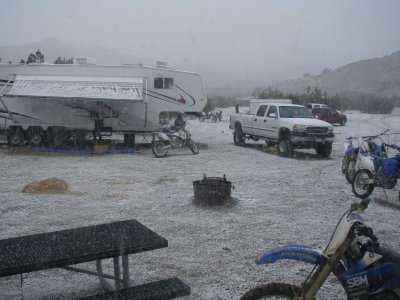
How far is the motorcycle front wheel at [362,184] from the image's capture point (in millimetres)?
8539

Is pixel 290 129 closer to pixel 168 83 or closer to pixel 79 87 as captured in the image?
pixel 168 83

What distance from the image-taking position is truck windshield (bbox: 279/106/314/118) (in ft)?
51.8

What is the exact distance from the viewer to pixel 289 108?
1609cm

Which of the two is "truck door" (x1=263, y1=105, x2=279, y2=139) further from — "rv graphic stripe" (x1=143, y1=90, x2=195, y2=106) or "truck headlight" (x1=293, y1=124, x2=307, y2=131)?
"rv graphic stripe" (x1=143, y1=90, x2=195, y2=106)

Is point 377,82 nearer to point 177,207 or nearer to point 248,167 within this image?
point 248,167

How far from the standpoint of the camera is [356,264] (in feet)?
10.4

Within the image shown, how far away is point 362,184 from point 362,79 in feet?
243

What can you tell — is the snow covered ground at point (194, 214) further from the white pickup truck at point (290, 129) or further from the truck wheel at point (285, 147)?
the white pickup truck at point (290, 129)

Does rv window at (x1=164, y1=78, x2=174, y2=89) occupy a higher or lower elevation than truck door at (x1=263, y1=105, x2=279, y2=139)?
higher

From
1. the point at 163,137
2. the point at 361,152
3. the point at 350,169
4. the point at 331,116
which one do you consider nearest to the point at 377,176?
the point at 361,152

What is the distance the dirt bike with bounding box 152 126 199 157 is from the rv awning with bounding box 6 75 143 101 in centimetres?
149

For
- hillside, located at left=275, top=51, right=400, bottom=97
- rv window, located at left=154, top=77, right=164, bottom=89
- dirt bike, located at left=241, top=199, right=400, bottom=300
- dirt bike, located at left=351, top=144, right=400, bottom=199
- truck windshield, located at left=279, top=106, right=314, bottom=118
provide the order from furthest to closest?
1. hillside, located at left=275, top=51, right=400, bottom=97
2. rv window, located at left=154, top=77, right=164, bottom=89
3. truck windshield, located at left=279, top=106, right=314, bottom=118
4. dirt bike, located at left=351, top=144, right=400, bottom=199
5. dirt bike, located at left=241, top=199, right=400, bottom=300

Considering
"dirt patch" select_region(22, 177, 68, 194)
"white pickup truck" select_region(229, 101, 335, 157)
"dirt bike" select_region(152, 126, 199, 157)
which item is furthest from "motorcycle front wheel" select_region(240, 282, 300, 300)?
"dirt bike" select_region(152, 126, 199, 157)

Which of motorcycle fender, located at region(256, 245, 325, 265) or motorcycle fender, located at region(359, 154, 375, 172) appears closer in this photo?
motorcycle fender, located at region(256, 245, 325, 265)
